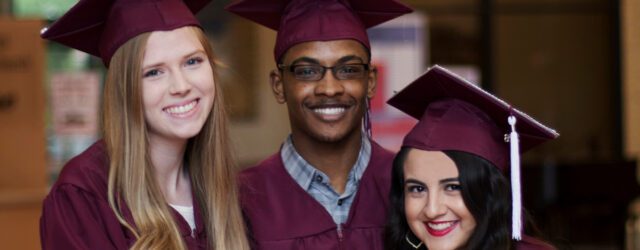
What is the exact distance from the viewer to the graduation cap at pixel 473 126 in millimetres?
3416

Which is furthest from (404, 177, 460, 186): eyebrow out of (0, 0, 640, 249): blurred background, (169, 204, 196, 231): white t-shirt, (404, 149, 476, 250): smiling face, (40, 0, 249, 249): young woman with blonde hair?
(0, 0, 640, 249): blurred background

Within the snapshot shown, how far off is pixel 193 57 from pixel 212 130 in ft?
0.88

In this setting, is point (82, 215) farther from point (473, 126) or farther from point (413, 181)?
point (473, 126)

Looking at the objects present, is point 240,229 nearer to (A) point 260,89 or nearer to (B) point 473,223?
(B) point 473,223

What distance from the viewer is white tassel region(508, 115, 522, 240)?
340 centimetres

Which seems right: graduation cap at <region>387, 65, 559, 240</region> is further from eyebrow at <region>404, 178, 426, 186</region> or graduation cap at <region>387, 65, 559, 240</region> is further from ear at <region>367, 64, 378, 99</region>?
ear at <region>367, 64, 378, 99</region>

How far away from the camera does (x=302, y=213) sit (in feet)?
12.5

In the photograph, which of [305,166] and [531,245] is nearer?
[531,245]

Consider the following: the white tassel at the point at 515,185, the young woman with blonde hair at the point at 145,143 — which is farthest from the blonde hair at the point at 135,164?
the white tassel at the point at 515,185

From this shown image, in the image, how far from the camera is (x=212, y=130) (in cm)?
361

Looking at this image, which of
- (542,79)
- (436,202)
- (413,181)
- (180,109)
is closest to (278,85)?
(180,109)

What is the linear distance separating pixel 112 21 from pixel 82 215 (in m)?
0.60

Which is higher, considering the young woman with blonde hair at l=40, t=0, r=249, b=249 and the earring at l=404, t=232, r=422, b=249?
the young woman with blonde hair at l=40, t=0, r=249, b=249

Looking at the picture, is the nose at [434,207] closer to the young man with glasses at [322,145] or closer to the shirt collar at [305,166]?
the young man with glasses at [322,145]
